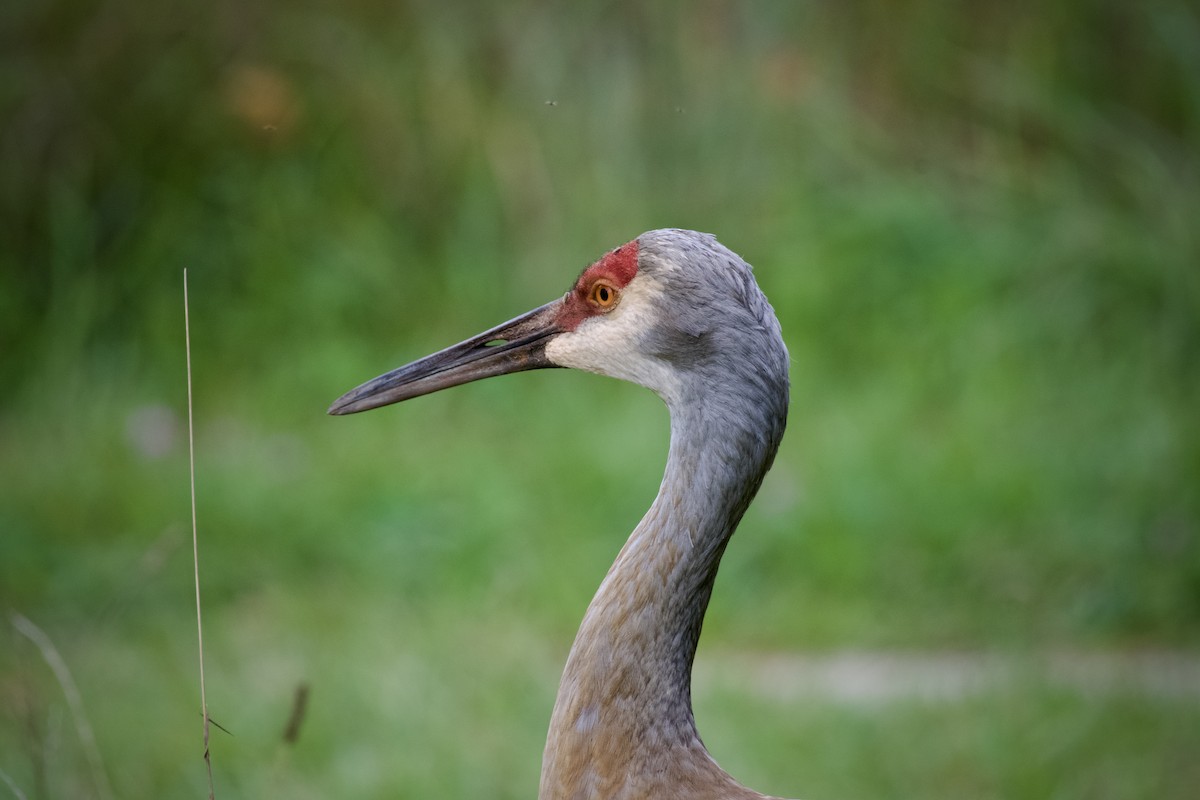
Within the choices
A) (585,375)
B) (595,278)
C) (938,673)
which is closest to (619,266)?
(595,278)

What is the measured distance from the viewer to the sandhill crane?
2170 mm

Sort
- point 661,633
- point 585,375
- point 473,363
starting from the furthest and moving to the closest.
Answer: point 585,375, point 473,363, point 661,633

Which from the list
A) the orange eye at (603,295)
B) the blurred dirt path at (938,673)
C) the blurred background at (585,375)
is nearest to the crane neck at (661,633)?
the orange eye at (603,295)

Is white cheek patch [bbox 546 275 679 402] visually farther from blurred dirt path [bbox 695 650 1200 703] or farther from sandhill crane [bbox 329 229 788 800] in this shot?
blurred dirt path [bbox 695 650 1200 703]

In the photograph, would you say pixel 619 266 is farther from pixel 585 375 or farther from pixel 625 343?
pixel 585 375

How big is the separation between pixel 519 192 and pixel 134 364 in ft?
5.61

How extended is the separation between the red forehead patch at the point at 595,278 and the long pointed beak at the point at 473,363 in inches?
1.0

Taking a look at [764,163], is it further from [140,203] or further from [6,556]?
[6,556]

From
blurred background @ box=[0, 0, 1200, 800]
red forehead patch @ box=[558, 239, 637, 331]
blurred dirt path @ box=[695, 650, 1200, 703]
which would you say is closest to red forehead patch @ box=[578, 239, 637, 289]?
red forehead patch @ box=[558, 239, 637, 331]

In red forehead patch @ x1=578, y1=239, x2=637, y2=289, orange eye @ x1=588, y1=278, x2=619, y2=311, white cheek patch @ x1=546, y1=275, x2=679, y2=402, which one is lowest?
white cheek patch @ x1=546, y1=275, x2=679, y2=402

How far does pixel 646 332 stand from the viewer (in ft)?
7.39

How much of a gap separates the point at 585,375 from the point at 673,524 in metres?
3.79

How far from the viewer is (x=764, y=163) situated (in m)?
6.23

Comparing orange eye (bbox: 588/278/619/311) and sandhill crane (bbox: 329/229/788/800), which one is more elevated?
orange eye (bbox: 588/278/619/311)
